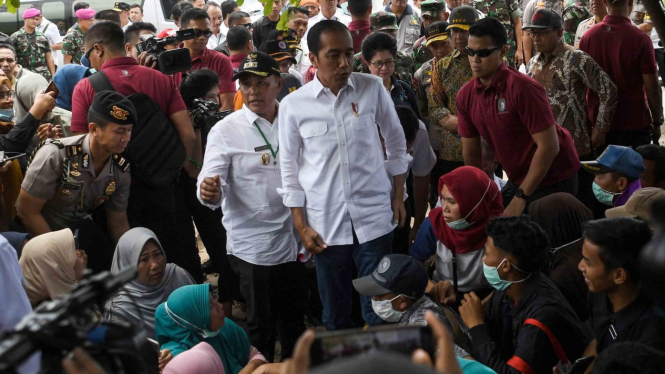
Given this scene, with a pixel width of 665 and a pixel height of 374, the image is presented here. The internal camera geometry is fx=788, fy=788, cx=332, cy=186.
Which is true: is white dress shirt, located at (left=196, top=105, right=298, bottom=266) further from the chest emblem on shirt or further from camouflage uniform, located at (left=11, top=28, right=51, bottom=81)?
camouflage uniform, located at (left=11, top=28, right=51, bottom=81)

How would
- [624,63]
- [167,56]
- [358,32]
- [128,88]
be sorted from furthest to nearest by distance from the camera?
[358,32], [624,63], [167,56], [128,88]

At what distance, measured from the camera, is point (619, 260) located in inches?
131

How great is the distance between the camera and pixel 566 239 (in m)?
4.18

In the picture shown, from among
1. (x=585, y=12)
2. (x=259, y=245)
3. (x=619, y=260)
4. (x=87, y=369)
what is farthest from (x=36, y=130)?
(x=585, y=12)

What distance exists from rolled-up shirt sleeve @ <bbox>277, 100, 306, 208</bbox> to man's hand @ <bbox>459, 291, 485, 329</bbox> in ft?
3.24

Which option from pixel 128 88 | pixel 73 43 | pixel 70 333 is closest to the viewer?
pixel 70 333

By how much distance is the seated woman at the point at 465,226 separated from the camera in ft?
14.0

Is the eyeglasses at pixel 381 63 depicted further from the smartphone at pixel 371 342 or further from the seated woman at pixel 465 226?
the smartphone at pixel 371 342

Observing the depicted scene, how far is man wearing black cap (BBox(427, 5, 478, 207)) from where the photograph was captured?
5.91 meters

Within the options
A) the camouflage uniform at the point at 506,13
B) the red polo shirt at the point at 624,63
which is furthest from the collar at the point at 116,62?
the camouflage uniform at the point at 506,13

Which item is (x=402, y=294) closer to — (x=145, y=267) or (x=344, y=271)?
(x=344, y=271)

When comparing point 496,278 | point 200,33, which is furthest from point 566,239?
point 200,33

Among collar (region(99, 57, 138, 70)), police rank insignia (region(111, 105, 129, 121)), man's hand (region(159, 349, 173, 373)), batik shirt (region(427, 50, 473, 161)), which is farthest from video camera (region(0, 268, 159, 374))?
batik shirt (region(427, 50, 473, 161))

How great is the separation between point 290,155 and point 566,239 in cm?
153
